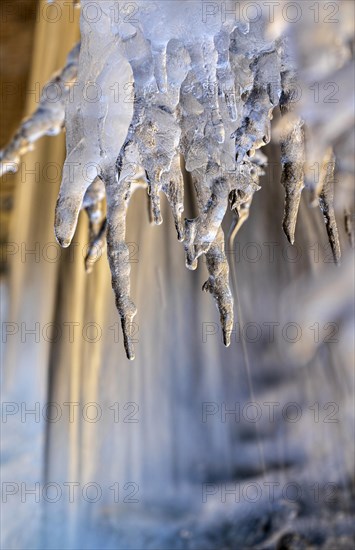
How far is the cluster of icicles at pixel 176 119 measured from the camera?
2.42 feet

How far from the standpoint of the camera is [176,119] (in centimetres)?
79

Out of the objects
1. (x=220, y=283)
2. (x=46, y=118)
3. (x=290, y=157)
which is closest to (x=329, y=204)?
(x=290, y=157)

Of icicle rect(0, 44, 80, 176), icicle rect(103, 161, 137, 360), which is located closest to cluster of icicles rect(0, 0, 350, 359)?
icicle rect(103, 161, 137, 360)

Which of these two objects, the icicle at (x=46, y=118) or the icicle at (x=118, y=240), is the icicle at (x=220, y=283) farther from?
the icicle at (x=46, y=118)

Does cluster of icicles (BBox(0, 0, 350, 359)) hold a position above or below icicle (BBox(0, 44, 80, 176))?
below

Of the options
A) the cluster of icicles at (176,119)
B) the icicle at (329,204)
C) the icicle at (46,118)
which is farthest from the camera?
the icicle at (46,118)

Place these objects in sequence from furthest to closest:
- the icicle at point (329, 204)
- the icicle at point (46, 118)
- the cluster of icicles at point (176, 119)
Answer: the icicle at point (46, 118), the icicle at point (329, 204), the cluster of icicles at point (176, 119)

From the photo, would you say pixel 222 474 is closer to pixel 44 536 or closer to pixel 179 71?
pixel 44 536

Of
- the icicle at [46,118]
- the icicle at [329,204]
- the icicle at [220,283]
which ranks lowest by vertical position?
the icicle at [220,283]

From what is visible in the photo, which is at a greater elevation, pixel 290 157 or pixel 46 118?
pixel 46 118

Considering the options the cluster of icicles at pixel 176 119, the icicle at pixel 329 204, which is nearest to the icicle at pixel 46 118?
the cluster of icicles at pixel 176 119

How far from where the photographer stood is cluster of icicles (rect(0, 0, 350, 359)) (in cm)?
74

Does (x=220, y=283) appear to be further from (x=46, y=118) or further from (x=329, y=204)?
(x=46, y=118)

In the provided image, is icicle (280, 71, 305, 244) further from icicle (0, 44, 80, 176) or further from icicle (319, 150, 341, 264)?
icicle (0, 44, 80, 176)
